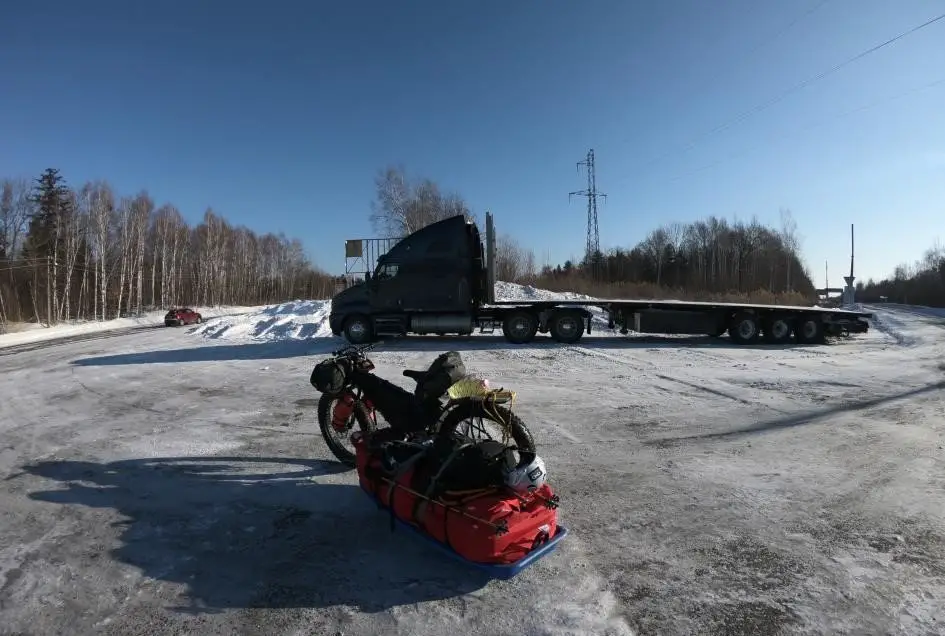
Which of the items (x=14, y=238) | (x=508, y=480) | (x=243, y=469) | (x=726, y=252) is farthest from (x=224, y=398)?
(x=726, y=252)

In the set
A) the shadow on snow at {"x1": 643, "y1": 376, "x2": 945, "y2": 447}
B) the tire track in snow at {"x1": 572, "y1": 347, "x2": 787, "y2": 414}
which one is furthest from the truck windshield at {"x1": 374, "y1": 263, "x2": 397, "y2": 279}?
the shadow on snow at {"x1": 643, "y1": 376, "x2": 945, "y2": 447}

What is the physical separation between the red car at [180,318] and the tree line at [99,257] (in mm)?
9036

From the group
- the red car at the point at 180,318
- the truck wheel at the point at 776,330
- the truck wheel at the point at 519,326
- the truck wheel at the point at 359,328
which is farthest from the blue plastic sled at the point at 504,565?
the red car at the point at 180,318

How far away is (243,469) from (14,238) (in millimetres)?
51569

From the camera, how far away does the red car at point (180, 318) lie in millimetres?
31831

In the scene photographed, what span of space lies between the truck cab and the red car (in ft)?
75.7

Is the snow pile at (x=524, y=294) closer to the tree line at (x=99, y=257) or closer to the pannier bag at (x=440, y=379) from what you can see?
the pannier bag at (x=440, y=379)

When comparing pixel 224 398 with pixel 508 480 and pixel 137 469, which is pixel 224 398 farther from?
pixel 508 480

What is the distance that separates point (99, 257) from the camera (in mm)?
39406

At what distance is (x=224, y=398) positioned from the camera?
7.68 meters

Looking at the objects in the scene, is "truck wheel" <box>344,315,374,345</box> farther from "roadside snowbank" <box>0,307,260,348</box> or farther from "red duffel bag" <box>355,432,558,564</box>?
"roadside snowbank" <box>0,307,260,348</box>

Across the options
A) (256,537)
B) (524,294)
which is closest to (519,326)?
(256,537)

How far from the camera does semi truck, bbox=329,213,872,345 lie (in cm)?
1357

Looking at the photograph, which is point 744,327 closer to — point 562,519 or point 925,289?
point 562,519
